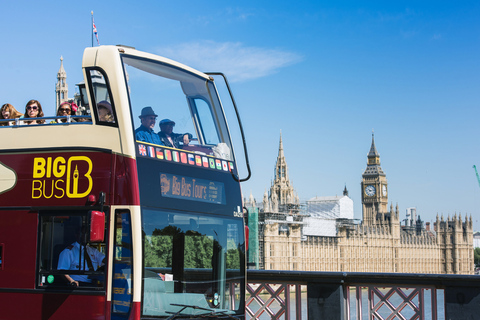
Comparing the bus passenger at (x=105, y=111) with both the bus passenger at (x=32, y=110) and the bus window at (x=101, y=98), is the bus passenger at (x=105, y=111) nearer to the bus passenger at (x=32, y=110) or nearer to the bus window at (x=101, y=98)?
the bus window at (x=101, y=98)

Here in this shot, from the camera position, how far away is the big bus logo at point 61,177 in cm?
549

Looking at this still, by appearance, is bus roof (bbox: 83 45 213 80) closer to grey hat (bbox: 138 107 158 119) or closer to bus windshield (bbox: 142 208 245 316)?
grey hat (bbox: 138 107 158 119)

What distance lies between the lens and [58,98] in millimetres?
61500

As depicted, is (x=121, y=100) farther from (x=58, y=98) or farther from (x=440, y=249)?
(x=440, y=249)

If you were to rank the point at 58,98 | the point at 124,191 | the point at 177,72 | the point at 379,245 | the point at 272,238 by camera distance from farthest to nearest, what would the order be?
the point at 379,245, the point at 272,238, the point at 58,98, the point at 177,72, the point at 124,191

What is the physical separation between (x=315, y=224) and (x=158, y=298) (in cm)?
8570

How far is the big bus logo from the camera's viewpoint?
5.49 m

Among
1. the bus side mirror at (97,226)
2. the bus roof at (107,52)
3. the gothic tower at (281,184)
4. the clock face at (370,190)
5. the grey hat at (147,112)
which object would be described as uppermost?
the clock face at (370,190)

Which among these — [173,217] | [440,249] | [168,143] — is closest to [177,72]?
[168,143]

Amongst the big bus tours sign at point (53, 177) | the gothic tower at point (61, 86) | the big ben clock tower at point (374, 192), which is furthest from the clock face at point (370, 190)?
the big bus tours sign at point (53, 177)

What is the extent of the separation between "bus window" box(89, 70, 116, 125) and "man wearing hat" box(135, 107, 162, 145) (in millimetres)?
253

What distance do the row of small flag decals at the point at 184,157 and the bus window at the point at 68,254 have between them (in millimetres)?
692

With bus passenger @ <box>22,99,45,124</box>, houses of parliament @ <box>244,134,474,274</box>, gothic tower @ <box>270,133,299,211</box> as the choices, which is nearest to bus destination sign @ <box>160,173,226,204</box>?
bus passenger @ <box>22,99,45,124</box>

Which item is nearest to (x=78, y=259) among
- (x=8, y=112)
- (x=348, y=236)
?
(x=8, y=112)
